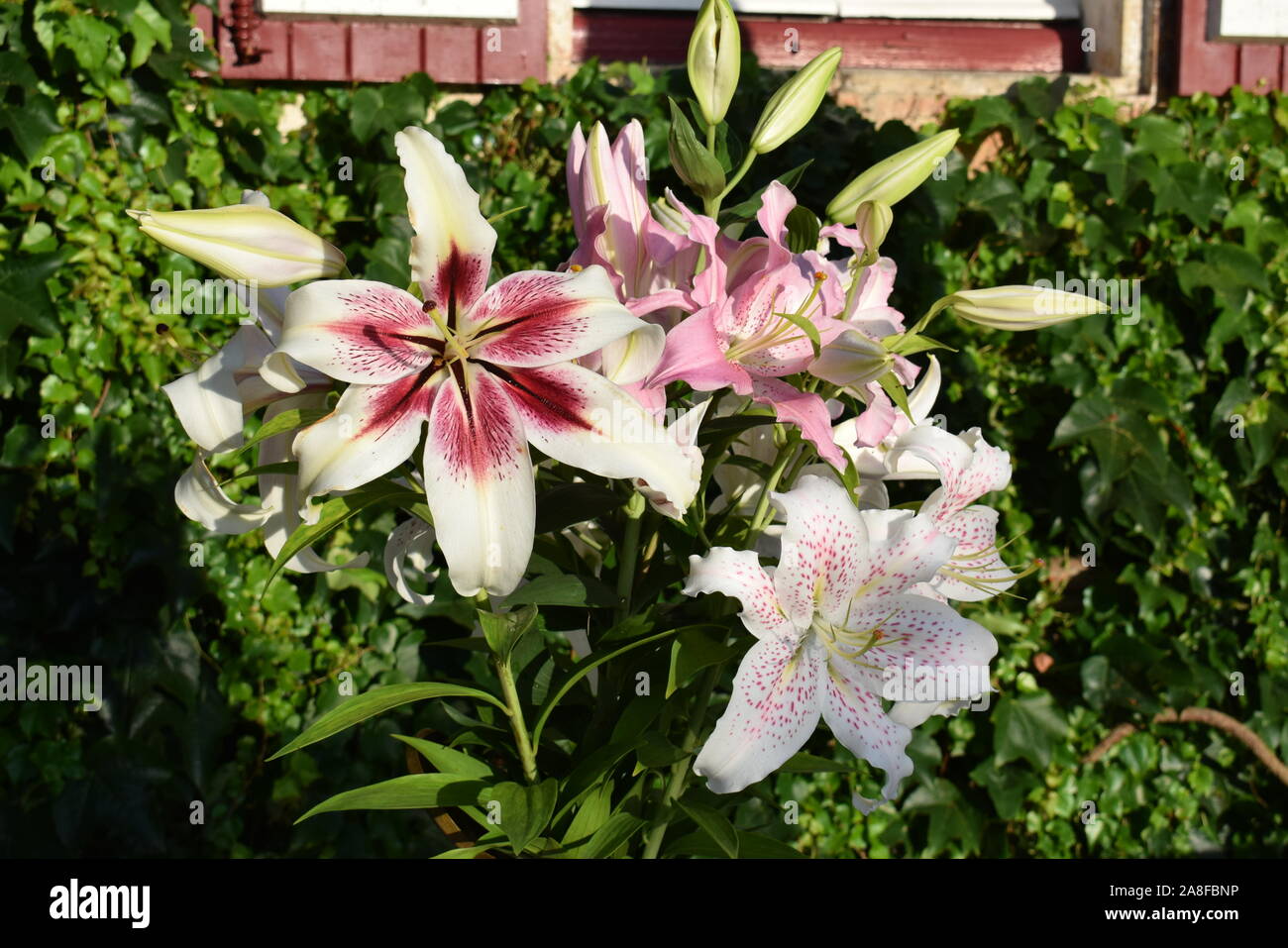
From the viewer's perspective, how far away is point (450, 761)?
2.28 feet

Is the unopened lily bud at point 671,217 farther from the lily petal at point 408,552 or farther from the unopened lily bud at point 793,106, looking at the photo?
the lily petal at point 408,552

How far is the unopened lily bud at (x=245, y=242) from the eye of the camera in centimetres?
55

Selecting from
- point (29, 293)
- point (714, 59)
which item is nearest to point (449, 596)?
point (29, 293)

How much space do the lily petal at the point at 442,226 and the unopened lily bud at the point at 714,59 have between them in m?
0.22

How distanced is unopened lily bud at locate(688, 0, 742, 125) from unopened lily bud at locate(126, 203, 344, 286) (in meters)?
0.28

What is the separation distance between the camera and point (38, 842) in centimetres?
175

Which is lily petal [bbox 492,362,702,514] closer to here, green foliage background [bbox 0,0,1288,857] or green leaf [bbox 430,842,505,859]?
green leaf [bbox 430,842,505,859]

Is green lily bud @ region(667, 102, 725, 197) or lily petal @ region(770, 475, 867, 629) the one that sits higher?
green lily bud @ region(667, 102, 725, 197)

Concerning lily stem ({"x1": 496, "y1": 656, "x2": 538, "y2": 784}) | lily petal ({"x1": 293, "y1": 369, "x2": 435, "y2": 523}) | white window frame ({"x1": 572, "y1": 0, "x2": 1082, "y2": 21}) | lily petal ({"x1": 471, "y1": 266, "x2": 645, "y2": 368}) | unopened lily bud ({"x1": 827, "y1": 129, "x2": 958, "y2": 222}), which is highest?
white window frame ({"x1": 572, "y1": 0, "x2": 1082, "y2": 21})

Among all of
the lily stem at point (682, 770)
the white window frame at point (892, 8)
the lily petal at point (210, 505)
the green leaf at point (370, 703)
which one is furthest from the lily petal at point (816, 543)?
the white window frame at point (892, 8)

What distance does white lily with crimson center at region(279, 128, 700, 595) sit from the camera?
1.75 feet

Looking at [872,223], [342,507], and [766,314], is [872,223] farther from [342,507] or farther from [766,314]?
[342,507]

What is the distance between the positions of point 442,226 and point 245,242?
0.35ft

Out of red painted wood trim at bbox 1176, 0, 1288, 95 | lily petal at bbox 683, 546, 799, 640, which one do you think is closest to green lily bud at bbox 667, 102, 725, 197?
lily petal at bbox 683, 546, 799, 640
